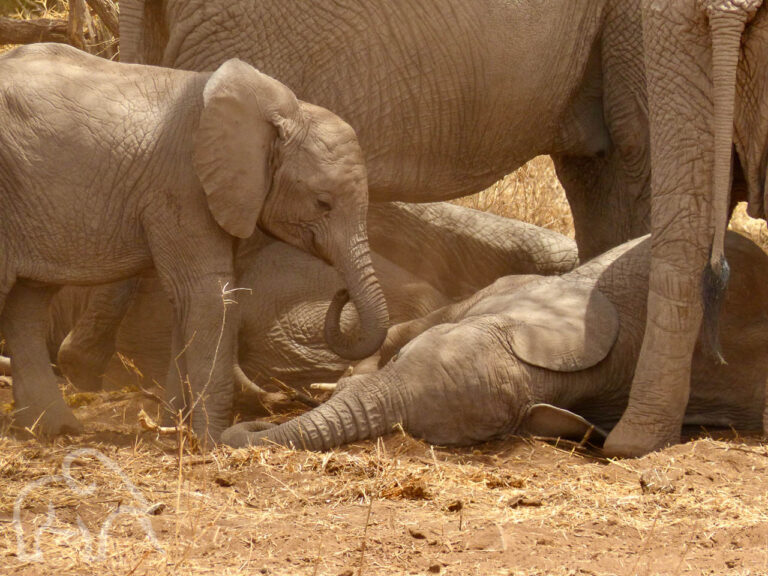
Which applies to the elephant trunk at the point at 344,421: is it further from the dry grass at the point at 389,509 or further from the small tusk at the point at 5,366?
the small tusk at the point at 5,366

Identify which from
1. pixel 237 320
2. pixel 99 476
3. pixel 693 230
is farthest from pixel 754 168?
pixel 99 476

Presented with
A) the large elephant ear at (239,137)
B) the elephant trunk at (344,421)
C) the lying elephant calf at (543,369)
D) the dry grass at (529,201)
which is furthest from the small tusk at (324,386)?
the dry grass at (529,201)

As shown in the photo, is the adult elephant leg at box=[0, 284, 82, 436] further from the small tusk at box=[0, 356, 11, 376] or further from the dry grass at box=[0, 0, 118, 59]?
the dry grass at box=[0, 0, 118, 59]

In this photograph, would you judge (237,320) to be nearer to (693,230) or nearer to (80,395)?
(80,395)

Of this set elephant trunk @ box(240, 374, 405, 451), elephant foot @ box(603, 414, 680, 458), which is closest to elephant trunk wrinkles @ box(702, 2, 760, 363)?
elephant foot @ box(603, 414, 680, 458)

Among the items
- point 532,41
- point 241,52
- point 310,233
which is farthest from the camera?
point 532,41

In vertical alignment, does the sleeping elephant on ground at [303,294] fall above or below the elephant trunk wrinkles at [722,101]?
below

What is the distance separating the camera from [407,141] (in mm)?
6137

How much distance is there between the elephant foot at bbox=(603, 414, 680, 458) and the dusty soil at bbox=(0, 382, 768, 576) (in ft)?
0.34

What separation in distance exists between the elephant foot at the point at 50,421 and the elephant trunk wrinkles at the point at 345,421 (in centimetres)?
80

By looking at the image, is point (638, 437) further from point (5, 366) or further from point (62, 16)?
point (62, 16)

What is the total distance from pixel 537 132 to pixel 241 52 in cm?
138

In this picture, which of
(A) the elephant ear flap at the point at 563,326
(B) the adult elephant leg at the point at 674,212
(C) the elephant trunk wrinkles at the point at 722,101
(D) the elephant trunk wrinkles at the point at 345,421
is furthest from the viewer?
(A) the elephant ear flap at the point at 563,326

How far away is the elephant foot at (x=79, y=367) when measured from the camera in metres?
6.00
